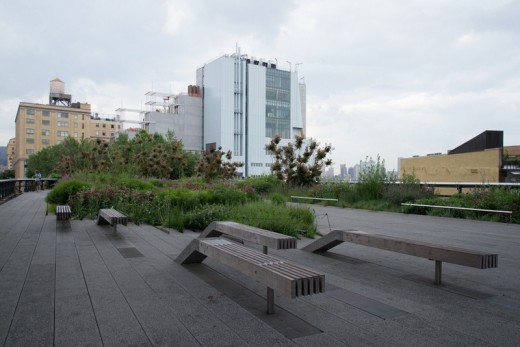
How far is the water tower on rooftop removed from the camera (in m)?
122

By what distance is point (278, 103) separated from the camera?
10594cm

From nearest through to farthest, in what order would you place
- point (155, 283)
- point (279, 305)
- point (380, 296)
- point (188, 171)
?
point (279, 305), point (380, 296), point (155, 283), point (188, 171)

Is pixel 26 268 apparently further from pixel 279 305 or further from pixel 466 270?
pixel 466 270

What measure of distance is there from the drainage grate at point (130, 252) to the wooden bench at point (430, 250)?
2.74m

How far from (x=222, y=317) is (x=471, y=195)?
9871mm

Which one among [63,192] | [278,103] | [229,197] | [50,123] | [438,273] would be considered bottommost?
[438,273]

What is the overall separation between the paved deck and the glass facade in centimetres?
9808

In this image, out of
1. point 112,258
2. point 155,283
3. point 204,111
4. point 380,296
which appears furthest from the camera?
point 204,111

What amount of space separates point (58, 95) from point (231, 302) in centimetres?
13550

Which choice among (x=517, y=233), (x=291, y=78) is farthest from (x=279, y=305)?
(x=291, y=78)

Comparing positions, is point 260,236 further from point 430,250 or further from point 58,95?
point 58,95

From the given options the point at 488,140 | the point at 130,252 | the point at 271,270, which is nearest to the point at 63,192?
the point at 130,252

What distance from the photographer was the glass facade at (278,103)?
103875mm

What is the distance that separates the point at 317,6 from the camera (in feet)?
37.7
